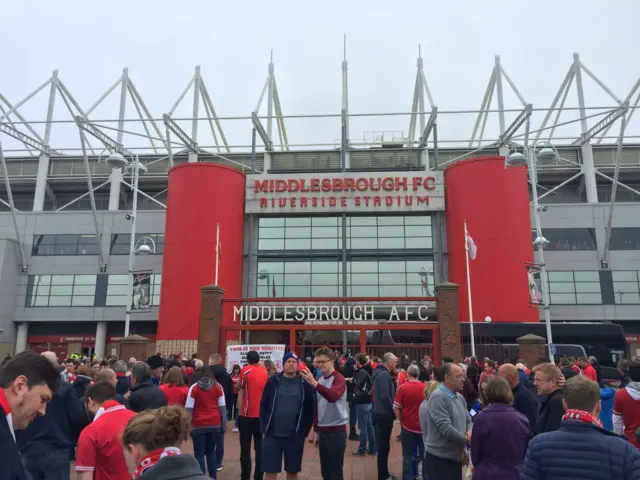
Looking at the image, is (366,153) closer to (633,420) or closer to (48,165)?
(48,165)

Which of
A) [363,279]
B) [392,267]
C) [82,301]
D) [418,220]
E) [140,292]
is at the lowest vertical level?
[140,292]

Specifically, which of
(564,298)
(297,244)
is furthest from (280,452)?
(564,298)

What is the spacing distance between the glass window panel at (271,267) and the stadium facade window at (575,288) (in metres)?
18.3

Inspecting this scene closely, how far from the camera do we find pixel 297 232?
34.4 metres

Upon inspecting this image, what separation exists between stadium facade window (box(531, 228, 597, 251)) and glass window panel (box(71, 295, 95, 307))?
105ft

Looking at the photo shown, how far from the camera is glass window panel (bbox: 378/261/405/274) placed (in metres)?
33.5

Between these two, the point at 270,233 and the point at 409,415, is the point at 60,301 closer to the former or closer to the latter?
the point at 270,233

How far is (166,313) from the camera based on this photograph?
97.8 ft

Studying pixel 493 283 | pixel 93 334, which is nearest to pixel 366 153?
pixel 493 283

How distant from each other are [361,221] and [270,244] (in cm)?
631

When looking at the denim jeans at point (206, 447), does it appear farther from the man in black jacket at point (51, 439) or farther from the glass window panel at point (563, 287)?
the glass window panel at point (563, 287)

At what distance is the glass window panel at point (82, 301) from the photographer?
37312mm

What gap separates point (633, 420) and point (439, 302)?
39.1ft

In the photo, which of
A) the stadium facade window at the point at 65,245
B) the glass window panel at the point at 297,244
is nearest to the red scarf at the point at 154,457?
the glass window panel at the point at 297,244
